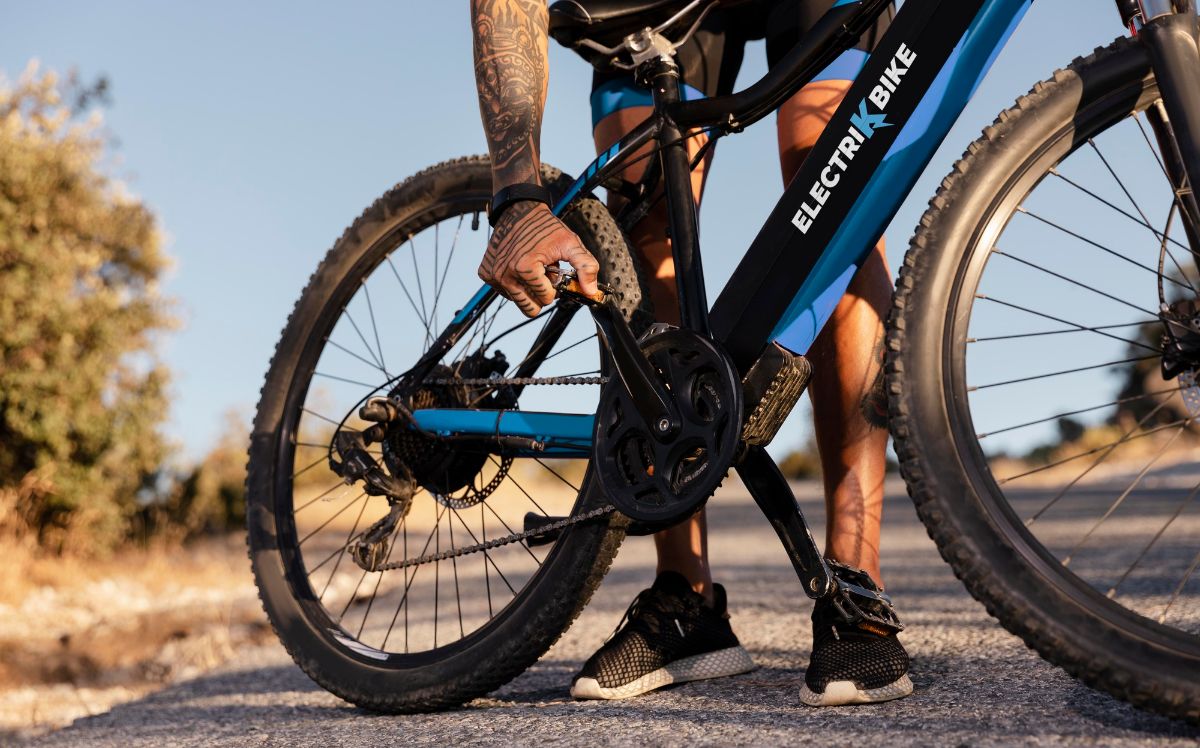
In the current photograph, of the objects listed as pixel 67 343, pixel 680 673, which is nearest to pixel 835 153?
pixel 680 673

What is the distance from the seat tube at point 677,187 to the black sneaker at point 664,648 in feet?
2.15

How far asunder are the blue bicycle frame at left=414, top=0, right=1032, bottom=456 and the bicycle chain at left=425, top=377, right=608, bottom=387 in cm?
31

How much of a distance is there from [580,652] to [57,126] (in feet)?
38.8

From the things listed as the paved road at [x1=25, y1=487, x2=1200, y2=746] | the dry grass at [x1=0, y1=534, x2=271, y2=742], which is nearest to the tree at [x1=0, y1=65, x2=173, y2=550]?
the dry grass at [x1=0, y1=534, x2=271, y2=742]

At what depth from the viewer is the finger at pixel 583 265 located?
6.08 ft

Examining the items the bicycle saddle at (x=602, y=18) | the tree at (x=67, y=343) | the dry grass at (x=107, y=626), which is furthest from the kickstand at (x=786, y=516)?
the tree at (x=67, y=343)

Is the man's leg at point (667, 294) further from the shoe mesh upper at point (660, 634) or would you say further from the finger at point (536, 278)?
the finger at point (536, 278)

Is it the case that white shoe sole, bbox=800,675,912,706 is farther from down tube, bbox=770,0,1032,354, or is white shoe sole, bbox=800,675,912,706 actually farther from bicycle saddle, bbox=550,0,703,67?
bicycle saddle, bbox=550,0,703,67

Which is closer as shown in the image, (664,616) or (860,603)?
(860,603)

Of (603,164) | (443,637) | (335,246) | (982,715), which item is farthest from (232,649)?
(982,715)

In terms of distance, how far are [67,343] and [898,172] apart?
11.2 m

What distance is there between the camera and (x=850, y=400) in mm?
2000

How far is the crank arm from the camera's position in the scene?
1.78m

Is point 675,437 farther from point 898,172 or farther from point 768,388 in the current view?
point 898,172
